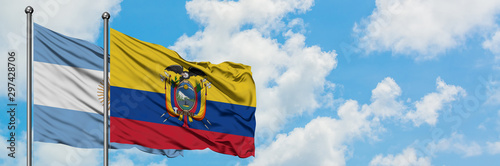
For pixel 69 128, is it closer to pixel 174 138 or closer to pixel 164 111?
pixel 164 111

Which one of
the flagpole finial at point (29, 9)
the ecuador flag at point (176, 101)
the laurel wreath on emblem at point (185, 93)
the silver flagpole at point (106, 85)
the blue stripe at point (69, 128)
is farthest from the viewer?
the laurel wreath on emblem at point (185, 93)

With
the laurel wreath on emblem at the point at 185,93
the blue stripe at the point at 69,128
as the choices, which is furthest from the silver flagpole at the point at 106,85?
the laurel wreath on emblem at the point at 185,93

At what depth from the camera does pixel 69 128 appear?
19.9m

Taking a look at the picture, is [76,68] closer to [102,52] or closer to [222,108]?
[102,52]

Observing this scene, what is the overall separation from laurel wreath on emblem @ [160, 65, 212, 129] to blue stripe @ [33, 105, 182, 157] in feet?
4.93

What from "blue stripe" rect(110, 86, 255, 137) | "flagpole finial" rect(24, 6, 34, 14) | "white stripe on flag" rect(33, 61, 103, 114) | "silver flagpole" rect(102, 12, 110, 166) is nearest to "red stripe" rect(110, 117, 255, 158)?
"blue stripe" rect(110, 86, 255, 137)

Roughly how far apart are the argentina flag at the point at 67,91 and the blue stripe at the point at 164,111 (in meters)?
0.32

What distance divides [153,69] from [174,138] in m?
2.21

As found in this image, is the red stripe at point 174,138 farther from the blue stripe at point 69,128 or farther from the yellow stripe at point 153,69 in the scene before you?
the yellow stripe at point 153,69

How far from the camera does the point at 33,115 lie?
19391 mm

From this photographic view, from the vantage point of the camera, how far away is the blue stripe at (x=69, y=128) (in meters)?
19.4

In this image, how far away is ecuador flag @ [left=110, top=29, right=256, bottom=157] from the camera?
797 inches

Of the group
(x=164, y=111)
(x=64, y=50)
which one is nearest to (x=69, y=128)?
(x=64, y=50)

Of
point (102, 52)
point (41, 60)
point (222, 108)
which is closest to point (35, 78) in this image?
point (41, 60)
